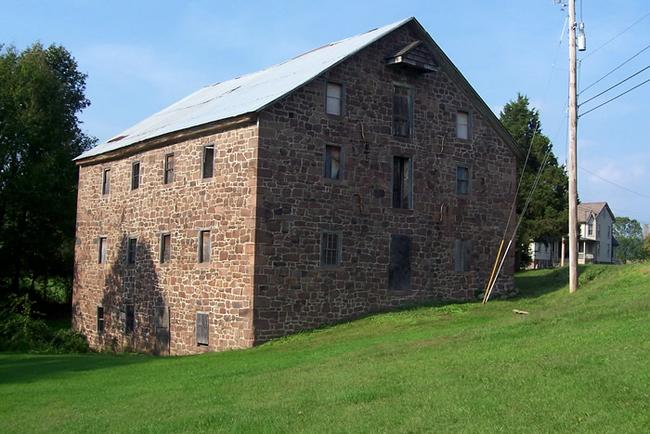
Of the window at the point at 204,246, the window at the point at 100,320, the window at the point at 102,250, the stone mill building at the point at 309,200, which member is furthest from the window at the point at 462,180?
the window at the point at 100,320

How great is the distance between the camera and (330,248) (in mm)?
24734

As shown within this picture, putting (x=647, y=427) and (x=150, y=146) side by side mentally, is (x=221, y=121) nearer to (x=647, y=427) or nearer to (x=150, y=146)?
(x=150, y=146)

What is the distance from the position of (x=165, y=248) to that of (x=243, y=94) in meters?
6.25

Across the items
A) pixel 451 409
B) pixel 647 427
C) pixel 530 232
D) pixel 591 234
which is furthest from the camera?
pixel 591 234

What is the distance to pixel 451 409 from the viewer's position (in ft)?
32.7

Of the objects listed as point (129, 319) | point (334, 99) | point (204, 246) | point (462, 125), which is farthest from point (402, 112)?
point (129, 319)

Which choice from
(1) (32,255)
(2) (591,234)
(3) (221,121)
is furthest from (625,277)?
(2) (591,234)

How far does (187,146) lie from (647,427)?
20.6 meters

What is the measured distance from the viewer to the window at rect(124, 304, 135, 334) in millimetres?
29406

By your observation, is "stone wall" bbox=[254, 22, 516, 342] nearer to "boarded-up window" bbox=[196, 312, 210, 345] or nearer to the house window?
the house window

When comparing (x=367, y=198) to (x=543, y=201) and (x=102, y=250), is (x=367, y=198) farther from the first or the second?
(x=543, y=201)

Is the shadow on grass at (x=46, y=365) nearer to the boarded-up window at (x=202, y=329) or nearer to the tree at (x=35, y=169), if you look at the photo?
the boarded-up window at (x=202, y=329)

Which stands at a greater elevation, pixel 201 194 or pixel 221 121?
pixel 221 121

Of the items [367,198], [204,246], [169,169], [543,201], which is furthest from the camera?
[543,201]
